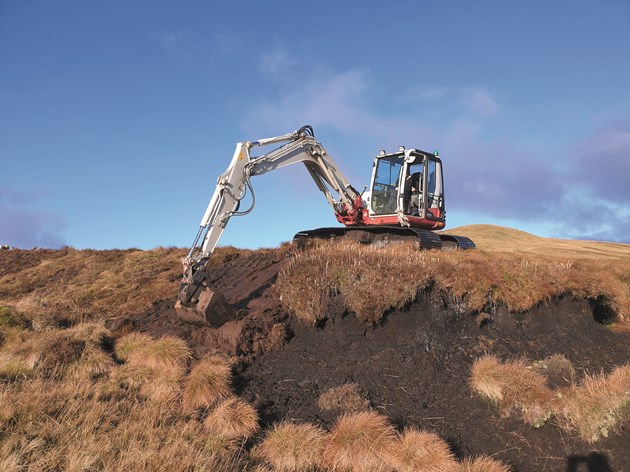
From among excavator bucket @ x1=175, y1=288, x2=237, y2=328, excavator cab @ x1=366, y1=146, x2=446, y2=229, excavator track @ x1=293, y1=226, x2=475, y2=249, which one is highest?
excavator cab @ x1=366, y1=146, x2=446, y2=229

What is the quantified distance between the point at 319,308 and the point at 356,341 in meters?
1.02

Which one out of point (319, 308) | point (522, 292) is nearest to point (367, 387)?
point (319, 308)

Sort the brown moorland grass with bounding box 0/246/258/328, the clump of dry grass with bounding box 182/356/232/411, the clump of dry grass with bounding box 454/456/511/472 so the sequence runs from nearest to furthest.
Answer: the clump of dry grass with bounding box 454/456/511/472
the clump of dry grass with bounding box 182/356/232/411
the brown moorland grass with bounding box 0/246/258/328

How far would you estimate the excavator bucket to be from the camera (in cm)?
1024

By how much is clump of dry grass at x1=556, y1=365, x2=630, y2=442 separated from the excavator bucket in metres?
6.58

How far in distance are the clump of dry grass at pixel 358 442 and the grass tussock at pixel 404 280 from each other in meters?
3.08

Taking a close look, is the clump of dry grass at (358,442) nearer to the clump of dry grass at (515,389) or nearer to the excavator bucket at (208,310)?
the clump of dry grass at (515,389)

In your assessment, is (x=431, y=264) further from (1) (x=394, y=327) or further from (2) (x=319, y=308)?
(2) (x=319, y=308)

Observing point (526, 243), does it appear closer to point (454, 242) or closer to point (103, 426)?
point (454, 242)

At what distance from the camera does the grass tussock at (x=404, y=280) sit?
10.0 m

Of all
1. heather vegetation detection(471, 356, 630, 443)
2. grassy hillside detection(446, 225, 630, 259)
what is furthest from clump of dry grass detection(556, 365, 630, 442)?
grassy hillside detection(446, 225, 630, 259)

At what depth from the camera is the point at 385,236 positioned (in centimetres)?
1524

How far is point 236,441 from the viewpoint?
21.3 ft

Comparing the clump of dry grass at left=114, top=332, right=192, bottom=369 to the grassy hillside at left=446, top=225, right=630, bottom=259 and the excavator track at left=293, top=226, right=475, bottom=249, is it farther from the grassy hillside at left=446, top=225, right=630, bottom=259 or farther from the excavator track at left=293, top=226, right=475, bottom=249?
the grassy hillside at left=446, top=225, right=630, bottom=259
